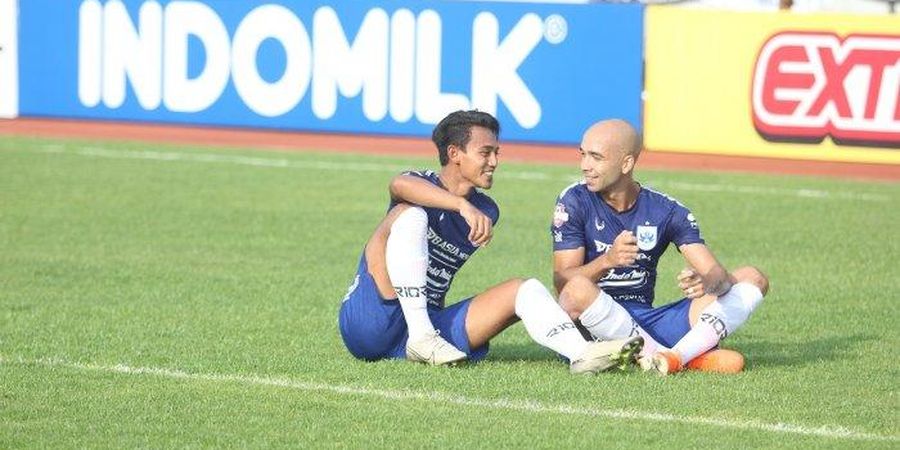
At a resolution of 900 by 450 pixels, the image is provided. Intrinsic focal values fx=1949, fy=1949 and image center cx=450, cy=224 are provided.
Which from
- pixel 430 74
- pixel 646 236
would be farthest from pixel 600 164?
pixel 430 74

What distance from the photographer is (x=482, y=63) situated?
21094 mm

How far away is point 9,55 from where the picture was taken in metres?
23.0

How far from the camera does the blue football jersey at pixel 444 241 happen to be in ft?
29.5

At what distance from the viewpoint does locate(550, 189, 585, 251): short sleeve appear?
891 cm

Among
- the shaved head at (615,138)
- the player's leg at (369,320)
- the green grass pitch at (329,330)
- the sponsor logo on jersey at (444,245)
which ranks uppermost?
the shaved head at (615,138)

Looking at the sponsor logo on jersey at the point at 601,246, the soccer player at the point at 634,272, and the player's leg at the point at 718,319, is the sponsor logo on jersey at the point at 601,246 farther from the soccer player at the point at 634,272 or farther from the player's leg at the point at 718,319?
the player's leg at the point at 718,319

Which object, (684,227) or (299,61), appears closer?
(684,227)

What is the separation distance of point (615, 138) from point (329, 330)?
86.6 inches

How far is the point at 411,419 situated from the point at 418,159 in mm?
13040

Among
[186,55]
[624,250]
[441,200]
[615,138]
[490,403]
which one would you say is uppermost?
[615,138]

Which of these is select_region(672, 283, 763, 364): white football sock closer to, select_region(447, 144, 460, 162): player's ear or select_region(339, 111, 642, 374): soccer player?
select_region(339, 111, 642, 374): soccer player

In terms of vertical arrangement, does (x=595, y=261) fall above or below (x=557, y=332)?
above

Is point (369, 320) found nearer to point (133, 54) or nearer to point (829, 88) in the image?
point (829, 88)

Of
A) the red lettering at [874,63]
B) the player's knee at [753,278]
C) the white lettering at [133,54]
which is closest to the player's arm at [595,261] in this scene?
the player's knee at [753,278]
